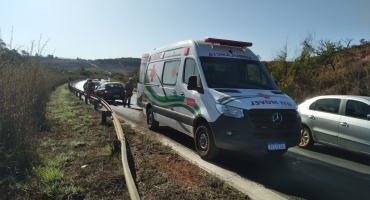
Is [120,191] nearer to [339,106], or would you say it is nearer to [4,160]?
[4,160]

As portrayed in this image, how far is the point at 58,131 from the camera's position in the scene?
30.2 feet

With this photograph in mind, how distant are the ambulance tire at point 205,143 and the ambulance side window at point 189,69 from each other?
1.35m

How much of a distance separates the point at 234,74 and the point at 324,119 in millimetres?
2646

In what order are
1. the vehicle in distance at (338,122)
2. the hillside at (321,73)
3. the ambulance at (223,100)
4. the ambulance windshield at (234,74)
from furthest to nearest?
the hillside at (321,73) → the ambulance windshield at (234,74) → the vehicle in distance at (338,122) → the ambulance at (223,100)

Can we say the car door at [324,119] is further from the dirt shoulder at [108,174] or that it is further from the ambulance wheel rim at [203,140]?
Result: the dirt shoulder at [108,174]

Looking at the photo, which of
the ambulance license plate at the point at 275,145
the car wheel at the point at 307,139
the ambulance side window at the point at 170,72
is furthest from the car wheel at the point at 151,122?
the ambulance license plate at the point at 275,145

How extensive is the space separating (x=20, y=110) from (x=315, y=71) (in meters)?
16.2

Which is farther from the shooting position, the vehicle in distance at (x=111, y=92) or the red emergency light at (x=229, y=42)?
the vehicle in distance at (x=111, y=92)

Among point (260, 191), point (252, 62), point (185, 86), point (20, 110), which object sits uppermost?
point (252, 62)

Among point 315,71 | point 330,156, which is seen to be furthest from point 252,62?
point 315,71

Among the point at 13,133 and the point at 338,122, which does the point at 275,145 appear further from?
the point at 13,133

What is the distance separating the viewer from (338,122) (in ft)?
23.9

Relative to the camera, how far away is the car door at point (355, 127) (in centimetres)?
662

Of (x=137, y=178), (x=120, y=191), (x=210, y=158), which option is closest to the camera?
(x=120, y=191)
